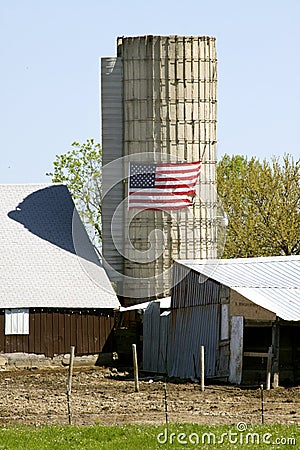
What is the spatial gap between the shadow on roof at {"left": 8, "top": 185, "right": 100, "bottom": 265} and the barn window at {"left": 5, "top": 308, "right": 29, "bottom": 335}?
495 cm

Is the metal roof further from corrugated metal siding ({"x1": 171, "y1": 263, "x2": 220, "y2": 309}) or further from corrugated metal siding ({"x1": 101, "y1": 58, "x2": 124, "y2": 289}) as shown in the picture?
corrugated metal siding ({"x1": 101, "y1": 58, "x2": 124, "y2": 289})

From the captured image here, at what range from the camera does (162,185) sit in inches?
1905

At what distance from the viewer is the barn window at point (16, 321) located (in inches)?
1655

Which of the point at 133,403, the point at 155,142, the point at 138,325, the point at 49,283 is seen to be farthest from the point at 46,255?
the point at 133,403

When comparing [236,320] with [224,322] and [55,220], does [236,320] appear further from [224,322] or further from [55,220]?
[55,220]

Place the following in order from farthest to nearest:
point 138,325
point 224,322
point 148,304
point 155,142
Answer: point 155,142
point 138,325
point 148,304
point 224,322

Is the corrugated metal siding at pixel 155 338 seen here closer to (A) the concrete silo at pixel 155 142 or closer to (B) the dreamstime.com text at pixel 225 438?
(A) the concrete silo at pixel 155 142

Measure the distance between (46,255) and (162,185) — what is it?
585cm

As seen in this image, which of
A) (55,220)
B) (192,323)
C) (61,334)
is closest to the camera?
(192,323)

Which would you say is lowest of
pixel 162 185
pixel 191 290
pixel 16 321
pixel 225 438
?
pixel 16 321

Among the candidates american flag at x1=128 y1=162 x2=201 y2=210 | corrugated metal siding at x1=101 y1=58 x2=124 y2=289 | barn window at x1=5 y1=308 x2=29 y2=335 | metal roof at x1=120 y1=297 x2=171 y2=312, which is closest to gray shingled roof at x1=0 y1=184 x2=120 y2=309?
barn window at x1=5 y1=308 x2=29 y2=335

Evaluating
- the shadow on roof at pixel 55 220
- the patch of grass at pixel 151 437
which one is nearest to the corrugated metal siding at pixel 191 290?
the shadow on roof at pixel 55 220

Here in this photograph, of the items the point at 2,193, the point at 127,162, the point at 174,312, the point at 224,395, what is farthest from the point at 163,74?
the point at 224,395

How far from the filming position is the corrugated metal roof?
33.7 meters
